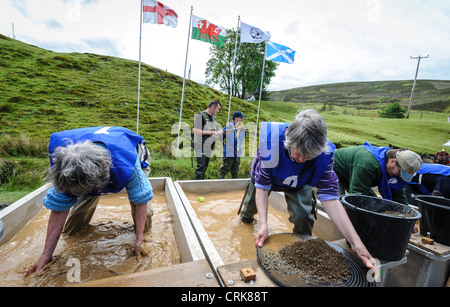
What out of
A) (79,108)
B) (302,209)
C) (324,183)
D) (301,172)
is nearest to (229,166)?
(302,209)

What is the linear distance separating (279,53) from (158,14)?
4412 millimetres

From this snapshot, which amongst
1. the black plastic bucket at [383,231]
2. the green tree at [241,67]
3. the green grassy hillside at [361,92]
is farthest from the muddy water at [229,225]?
the green grassy hillside at [361,92]

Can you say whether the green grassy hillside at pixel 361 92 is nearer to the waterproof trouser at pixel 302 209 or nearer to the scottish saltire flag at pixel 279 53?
the scottish saltire flag at pixel 279 53

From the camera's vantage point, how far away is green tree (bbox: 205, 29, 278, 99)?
2177cm

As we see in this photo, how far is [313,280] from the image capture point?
3.53 ft

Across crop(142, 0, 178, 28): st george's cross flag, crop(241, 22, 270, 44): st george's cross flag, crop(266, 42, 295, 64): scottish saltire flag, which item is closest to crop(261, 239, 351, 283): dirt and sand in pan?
crop(142, 0, 178, 28): st george's cross flag

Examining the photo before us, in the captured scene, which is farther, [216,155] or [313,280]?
[216,155]

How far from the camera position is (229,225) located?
256 centimetres

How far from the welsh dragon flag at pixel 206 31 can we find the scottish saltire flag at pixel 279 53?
6.16ft

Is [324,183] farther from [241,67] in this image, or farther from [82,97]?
[241,67]
